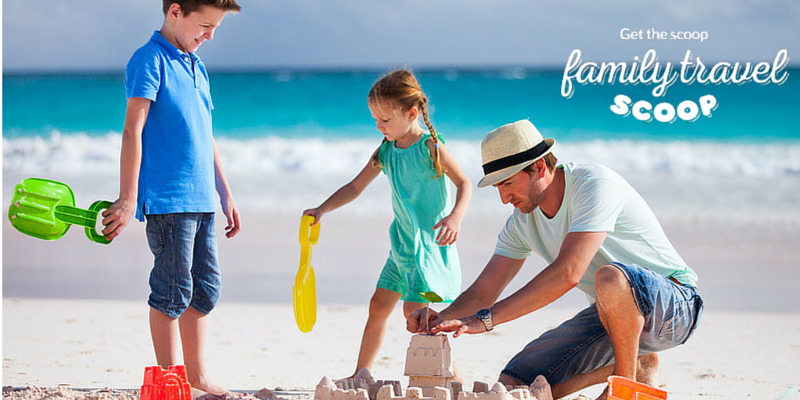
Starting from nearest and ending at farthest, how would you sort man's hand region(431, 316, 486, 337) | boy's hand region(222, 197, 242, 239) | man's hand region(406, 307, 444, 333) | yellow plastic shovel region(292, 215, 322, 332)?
man's hand region(431, 316, 486, 337), man's hand region(406, 307, 444, 333), yellow plastic shovel region(292, 215, 322, 332), boy's hand region(222, 197, 242, 239)

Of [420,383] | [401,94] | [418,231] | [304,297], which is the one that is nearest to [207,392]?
[304,297]

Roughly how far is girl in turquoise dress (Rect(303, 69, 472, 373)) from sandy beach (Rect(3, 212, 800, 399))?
1.57 ft

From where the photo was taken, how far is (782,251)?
6164 millimetres

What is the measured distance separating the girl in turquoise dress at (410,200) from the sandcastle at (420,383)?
79 centimetres

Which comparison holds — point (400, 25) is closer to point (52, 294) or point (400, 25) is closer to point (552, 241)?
point (52, 294)

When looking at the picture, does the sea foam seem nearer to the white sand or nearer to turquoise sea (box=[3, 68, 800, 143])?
turquoise sea (box=[3, 68, 800, 143])

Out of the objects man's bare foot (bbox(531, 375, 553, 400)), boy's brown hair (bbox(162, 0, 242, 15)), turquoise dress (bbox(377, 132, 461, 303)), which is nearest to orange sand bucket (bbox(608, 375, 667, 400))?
man's bare foot (bbox(531, 375, 553, 400))

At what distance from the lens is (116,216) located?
2533mm

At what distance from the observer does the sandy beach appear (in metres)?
3.52

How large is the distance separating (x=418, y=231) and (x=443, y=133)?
1097 cm

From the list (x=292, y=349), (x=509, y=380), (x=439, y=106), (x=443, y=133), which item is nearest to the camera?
(x=509, y=380)

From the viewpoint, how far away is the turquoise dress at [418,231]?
3188 millimetres

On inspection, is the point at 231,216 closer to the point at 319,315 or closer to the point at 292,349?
the point at 292,349

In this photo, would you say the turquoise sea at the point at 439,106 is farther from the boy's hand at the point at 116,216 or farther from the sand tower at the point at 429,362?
the boy's hand at the point at 116,216
